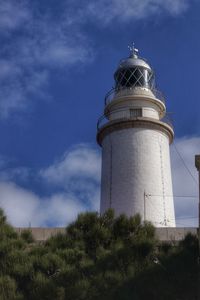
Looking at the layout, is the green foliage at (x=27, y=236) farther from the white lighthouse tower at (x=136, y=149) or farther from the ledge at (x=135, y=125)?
the ledge at (x=135, y=125)

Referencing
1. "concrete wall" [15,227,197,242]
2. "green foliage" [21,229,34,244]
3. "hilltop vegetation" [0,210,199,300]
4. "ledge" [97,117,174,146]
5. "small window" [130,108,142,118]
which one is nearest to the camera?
"hilltop vegetation" [0,210,199,300]

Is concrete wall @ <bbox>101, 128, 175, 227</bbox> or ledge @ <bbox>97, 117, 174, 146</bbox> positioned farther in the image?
ledge @ <bbox>97, 117, 174, 146</bbox>

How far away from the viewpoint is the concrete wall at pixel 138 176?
17.4 meters

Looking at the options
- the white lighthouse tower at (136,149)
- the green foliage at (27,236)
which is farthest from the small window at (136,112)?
the green foliage at (27,236)

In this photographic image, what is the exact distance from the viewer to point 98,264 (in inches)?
483

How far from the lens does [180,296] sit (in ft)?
37.4

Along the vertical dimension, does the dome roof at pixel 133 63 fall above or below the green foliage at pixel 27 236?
above

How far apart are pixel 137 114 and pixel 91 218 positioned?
228 inches

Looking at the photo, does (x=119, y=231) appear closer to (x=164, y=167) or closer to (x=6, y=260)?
(x=6, y=260)

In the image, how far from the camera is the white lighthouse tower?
17453 mm

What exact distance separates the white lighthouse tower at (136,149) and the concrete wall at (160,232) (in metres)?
3.02

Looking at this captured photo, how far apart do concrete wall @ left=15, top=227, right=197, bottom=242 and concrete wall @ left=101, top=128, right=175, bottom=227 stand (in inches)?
116

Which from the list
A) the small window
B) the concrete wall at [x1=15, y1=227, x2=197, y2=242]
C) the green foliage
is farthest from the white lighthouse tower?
the green foliage

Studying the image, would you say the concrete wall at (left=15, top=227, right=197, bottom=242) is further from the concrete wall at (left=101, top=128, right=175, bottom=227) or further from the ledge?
the ledge
